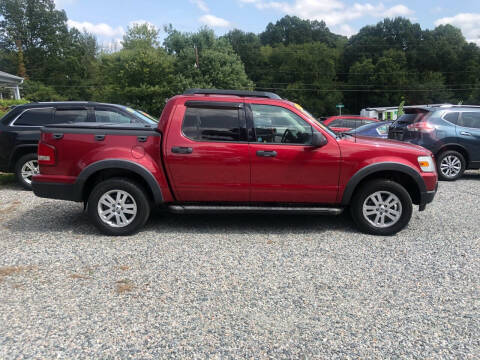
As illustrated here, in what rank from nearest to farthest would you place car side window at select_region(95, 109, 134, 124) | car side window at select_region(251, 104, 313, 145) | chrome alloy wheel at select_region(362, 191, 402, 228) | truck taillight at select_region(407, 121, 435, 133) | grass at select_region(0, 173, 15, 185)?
car side window at select_region(251, 104, 313, 145) → chrome alloy wheel at select_region(362, 191, 402, 228) → car side window at select_region(95, 109, 134, 124) → grass at select_region(0, 173, 15, 185) → truck taillight at select_region(407, 121, 435, 133)

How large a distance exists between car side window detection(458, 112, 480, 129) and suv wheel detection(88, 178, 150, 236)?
25.8 ft

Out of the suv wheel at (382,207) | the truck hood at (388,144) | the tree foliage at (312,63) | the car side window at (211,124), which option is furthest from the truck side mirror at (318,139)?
the tree foliage at (312,63)

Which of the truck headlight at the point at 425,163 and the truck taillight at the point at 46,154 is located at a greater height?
the truck taillight at the point at 46,154

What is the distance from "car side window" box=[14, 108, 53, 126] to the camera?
7363 mm

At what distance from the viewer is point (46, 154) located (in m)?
4.65

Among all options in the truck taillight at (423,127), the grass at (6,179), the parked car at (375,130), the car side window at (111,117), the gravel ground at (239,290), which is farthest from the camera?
the parked car at (375,130)

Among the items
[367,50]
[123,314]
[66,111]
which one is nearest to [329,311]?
[123,314]

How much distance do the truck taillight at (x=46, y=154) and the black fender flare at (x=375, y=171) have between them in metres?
3.76

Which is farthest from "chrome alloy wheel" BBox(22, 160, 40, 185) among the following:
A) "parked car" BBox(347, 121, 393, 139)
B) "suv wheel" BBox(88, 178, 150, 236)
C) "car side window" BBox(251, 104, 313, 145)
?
"parked car" BBox(347, 121, 393, 139)

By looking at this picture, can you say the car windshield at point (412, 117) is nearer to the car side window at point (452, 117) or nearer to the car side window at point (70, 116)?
the car side window at point (452, 117)

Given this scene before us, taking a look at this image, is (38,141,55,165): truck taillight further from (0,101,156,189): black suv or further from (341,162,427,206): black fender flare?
(341,162,427,206): black fender flare

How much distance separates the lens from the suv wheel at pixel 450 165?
877cm

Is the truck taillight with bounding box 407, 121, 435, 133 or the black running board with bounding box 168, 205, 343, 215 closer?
the black running board with bounding box 168, 205, 343, 215

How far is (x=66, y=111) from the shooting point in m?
7.58
